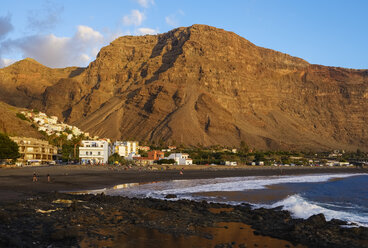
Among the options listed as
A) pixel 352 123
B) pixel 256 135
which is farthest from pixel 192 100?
pixel 352 123

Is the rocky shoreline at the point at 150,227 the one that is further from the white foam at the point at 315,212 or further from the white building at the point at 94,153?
the white building at the point at 94,153

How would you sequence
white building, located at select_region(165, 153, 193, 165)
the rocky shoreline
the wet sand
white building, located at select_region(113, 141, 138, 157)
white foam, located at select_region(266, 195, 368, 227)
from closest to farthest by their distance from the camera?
the rocky shoreline, white foam, located at select_region(266, 195, 368, 227), the wet sand, white building, located at select_region(165, 153, 193, 165), white building, located at select_region(113, 141, 138, 157)

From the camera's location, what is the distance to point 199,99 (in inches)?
6014

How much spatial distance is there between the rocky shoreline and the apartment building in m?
52.3

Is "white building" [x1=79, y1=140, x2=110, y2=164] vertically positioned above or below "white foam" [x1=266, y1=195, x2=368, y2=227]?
above

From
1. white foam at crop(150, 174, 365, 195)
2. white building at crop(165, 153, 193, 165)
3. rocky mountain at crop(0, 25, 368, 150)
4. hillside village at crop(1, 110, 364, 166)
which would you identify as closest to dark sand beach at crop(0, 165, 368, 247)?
white foam at crop(150, 174, 365, 195)

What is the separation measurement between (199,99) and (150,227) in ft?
458

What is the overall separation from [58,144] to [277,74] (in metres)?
141

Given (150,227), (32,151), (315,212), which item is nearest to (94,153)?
(32,151)

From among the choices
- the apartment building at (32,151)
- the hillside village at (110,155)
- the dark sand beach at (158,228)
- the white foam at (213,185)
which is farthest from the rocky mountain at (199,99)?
the dark sand beach at (158,228)

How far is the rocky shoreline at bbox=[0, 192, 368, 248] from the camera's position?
11680 millimetres

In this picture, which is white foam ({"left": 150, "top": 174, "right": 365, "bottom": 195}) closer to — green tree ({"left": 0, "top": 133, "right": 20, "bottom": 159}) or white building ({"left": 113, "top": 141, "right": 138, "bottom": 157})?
green tree ({"left": 0, "top": 133, "right": 20, "bottom": 159})

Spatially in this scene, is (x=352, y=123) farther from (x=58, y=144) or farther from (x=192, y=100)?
(x=58, y=144)

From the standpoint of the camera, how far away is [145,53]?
198 meters
